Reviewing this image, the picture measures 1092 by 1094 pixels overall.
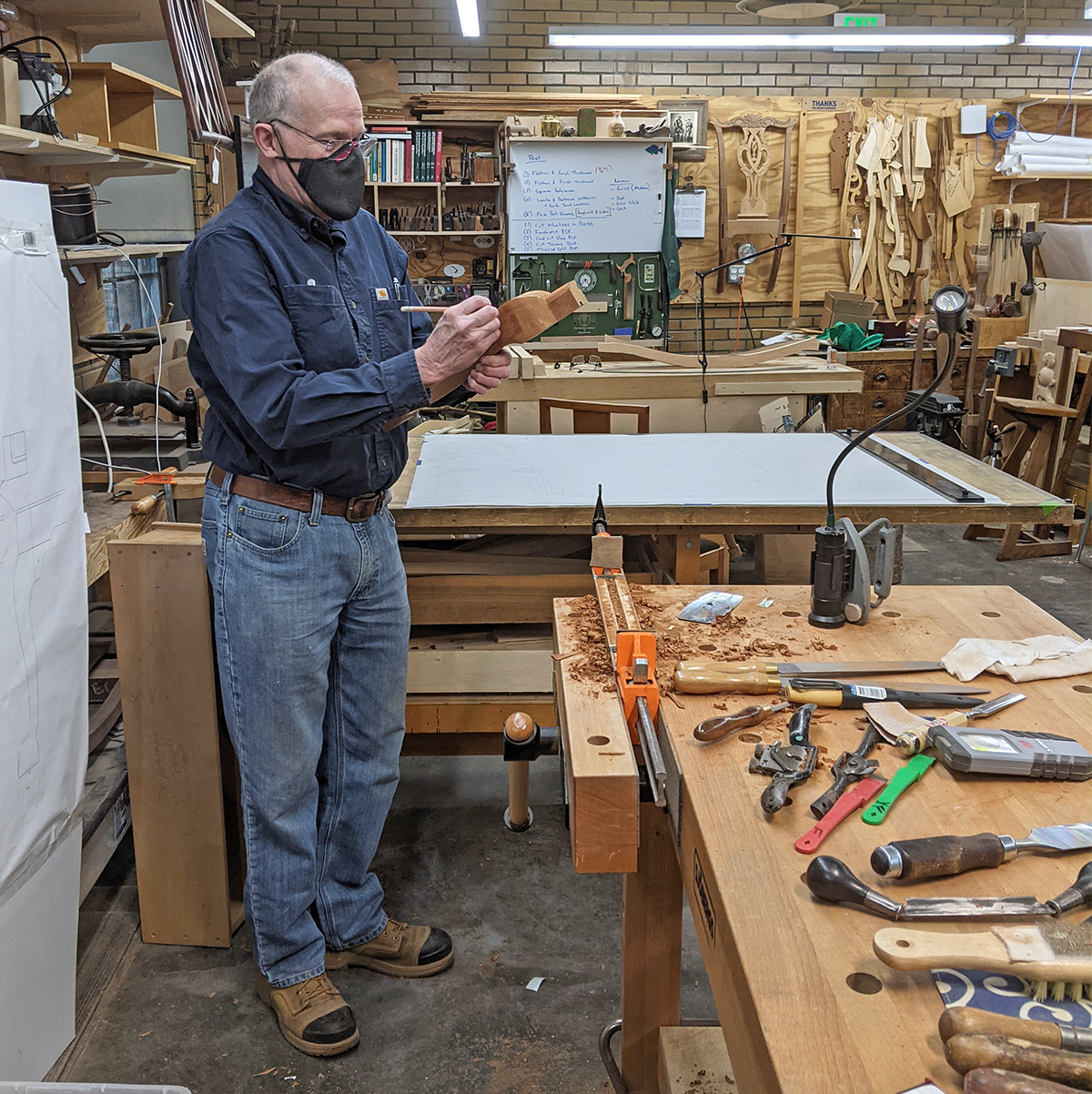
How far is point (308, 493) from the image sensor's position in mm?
1811

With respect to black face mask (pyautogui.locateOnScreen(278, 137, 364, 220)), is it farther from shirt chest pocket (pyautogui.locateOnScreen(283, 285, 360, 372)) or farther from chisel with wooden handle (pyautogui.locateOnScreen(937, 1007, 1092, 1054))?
chisel with wooden handle (pyautogui.locateOnScreen(937, 1007, 1092, 1054))

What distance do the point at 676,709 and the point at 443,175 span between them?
6.73 meters

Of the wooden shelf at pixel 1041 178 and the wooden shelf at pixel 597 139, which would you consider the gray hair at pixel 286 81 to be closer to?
the wooden shelf at pixel 597 139

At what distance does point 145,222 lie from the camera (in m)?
6.32

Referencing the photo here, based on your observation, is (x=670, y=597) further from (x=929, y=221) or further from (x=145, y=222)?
(x=929, y=221)

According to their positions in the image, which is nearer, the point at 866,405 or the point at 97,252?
the point at 97,252

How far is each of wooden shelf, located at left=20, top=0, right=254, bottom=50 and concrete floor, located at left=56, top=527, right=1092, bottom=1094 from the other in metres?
2.41

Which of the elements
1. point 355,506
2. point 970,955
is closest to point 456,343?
point 355,506

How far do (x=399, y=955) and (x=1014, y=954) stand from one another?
5.16ft

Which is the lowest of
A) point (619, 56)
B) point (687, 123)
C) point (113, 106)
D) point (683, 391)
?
point (683, 391)

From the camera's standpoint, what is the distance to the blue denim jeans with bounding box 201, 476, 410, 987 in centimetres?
181

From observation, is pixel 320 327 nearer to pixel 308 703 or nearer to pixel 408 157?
pixel 308 703

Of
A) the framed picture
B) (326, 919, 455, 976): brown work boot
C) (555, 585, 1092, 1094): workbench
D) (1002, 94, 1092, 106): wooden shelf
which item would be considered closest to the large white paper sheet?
(326, 919, 455, 976): brown work boot

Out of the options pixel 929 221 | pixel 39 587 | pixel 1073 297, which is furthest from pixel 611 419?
pixel 929 221
